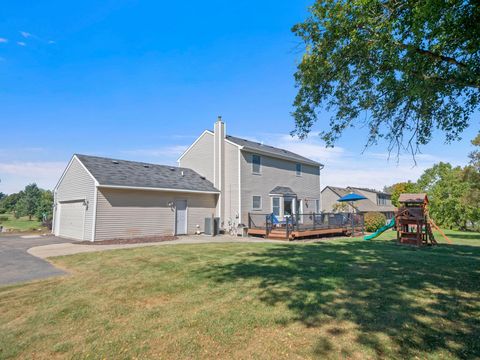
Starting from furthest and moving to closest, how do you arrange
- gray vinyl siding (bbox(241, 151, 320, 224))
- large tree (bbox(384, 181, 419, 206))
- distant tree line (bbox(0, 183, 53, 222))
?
1. large tree (bbox(384, 181, 419, 206))
2. distant tree line (bbox(0, 183, 53, 222))
3. gray vinyl siding (bbox(241, 151, 320, 224))

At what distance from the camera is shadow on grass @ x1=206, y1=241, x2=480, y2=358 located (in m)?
3.35

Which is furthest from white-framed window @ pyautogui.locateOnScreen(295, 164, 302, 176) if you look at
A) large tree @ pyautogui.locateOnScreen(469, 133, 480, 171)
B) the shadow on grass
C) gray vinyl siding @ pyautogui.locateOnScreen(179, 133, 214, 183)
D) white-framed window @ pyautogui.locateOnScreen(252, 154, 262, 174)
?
the shadow on grass

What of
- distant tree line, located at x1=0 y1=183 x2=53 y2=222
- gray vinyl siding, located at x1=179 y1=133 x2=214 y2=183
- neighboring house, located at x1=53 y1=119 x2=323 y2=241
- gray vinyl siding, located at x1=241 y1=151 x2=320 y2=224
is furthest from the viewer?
distant tree line, located at x1=0 y1=183 x2=53 y2=222

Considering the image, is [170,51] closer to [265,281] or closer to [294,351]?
[265,281]

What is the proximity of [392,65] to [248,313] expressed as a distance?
6.42 meters

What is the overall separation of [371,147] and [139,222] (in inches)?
509

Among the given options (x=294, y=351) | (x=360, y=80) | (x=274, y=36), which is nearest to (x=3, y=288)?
(x=294, y=351)

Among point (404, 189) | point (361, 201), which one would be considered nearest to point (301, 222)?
point (361, 201)

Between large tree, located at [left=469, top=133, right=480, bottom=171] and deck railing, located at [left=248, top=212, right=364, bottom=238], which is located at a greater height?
large tree, located at [left=469, top=133, right=480, bottom=171]

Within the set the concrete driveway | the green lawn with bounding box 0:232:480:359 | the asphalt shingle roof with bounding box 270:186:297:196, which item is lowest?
the concrete driveway

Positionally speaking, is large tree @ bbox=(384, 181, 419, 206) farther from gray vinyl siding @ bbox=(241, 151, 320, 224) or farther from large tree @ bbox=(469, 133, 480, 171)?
gray vinyl siding @ bbox=(241, 151, 320, 224)

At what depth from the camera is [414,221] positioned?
13.2 meters

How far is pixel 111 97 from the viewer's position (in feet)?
52.2

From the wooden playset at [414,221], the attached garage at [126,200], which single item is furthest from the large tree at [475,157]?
the attached garage at [126,200]
